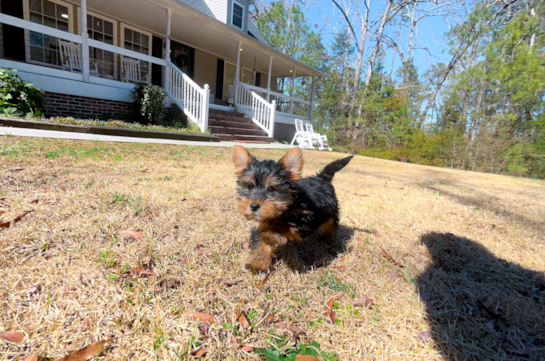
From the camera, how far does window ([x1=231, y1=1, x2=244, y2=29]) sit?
19320 mm

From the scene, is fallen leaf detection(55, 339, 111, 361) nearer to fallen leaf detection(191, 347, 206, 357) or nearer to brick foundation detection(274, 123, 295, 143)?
fallen leaf detection(191, 347, 206, 357)

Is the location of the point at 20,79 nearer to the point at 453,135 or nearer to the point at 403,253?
the point at 403,253

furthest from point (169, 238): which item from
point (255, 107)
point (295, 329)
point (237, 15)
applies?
point (237, 15)

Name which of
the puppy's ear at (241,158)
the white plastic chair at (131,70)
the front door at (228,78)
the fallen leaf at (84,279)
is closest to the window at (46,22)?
the white plastic chair at (131,70)

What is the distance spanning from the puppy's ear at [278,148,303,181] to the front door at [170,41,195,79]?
16488 millimetres

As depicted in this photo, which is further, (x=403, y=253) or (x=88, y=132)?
(x=88, y=132)

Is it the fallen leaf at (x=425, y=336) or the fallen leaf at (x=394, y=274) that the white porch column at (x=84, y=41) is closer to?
the fallen leaf at (x=394, y=274)

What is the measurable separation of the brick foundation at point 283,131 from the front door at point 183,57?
6.59m

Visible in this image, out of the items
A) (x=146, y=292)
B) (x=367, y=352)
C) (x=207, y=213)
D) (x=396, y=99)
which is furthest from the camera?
(x=396, y=99)

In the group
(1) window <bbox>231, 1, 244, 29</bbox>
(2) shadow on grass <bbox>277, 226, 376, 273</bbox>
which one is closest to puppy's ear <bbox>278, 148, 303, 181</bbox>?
(2) shadow on grass <bbox>277, 226, 376, 273</bbox>

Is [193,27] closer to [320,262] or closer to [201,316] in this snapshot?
[320,262]

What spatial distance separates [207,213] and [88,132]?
7.17 metres

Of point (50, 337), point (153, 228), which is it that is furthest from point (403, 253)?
point (50, 337)

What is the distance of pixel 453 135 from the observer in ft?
58.8
